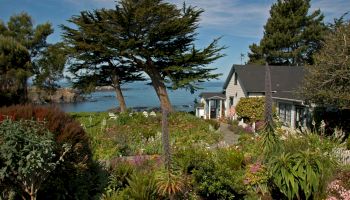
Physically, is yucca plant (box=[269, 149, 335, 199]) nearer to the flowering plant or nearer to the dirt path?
the flowering plant

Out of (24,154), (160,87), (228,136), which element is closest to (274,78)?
(160,87)

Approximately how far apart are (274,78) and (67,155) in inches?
1054

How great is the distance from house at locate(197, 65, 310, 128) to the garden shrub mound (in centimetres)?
2030

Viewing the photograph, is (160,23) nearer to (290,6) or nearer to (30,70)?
(30,70)

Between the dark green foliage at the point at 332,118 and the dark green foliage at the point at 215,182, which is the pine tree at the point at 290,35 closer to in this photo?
the dark green foliage at the point at 332,118

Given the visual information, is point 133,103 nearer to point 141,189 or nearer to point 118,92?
point 118,92

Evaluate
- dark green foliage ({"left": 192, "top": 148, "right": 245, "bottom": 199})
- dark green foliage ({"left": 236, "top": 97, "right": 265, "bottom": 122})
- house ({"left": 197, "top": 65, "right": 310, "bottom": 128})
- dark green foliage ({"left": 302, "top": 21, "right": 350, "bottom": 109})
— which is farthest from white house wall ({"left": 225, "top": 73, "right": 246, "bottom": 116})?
dark green foliage ({"left": 192, "top": 148, "right": 245, "bottom": 199})

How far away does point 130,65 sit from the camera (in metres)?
32.9

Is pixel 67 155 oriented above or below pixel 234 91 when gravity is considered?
below

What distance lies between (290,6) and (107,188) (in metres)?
46.2

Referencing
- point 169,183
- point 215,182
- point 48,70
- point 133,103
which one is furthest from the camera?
point 133,103

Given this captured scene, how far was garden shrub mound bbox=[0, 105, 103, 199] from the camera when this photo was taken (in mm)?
6438

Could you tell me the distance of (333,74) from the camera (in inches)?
650

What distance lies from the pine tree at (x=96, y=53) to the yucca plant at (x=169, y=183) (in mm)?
23693
